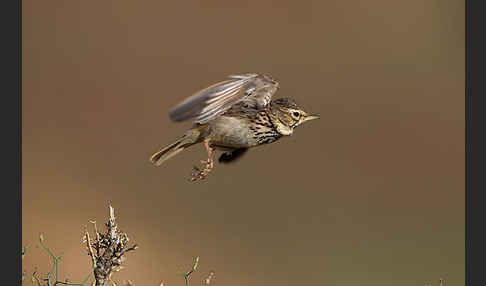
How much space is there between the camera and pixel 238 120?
162 cm

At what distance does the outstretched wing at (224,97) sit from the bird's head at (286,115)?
32mm

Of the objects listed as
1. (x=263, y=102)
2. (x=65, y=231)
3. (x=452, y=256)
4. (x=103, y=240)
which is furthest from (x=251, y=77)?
(x=452, y=256)

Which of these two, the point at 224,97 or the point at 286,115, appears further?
the point at 286,115

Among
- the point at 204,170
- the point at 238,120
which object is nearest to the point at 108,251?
the point at 204,170

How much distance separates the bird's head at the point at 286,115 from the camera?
163 cm

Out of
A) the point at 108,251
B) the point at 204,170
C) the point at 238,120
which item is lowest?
the point at 108,251

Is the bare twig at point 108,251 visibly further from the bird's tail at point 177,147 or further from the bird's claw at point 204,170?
the bird's tail at point 177,147

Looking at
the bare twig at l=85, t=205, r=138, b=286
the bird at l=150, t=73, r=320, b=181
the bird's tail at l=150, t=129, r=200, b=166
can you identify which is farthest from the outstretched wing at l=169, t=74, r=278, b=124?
the bare twig at l=85, t=205, r=138, b=286

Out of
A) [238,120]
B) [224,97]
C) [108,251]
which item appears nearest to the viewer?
[108,251]

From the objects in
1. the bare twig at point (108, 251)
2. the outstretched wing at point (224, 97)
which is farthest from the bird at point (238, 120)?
the bare twig at point (108, 251)

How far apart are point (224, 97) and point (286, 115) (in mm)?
211

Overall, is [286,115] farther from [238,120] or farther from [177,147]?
[177,147]

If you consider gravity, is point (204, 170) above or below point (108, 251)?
above

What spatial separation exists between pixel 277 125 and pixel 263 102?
8cm
